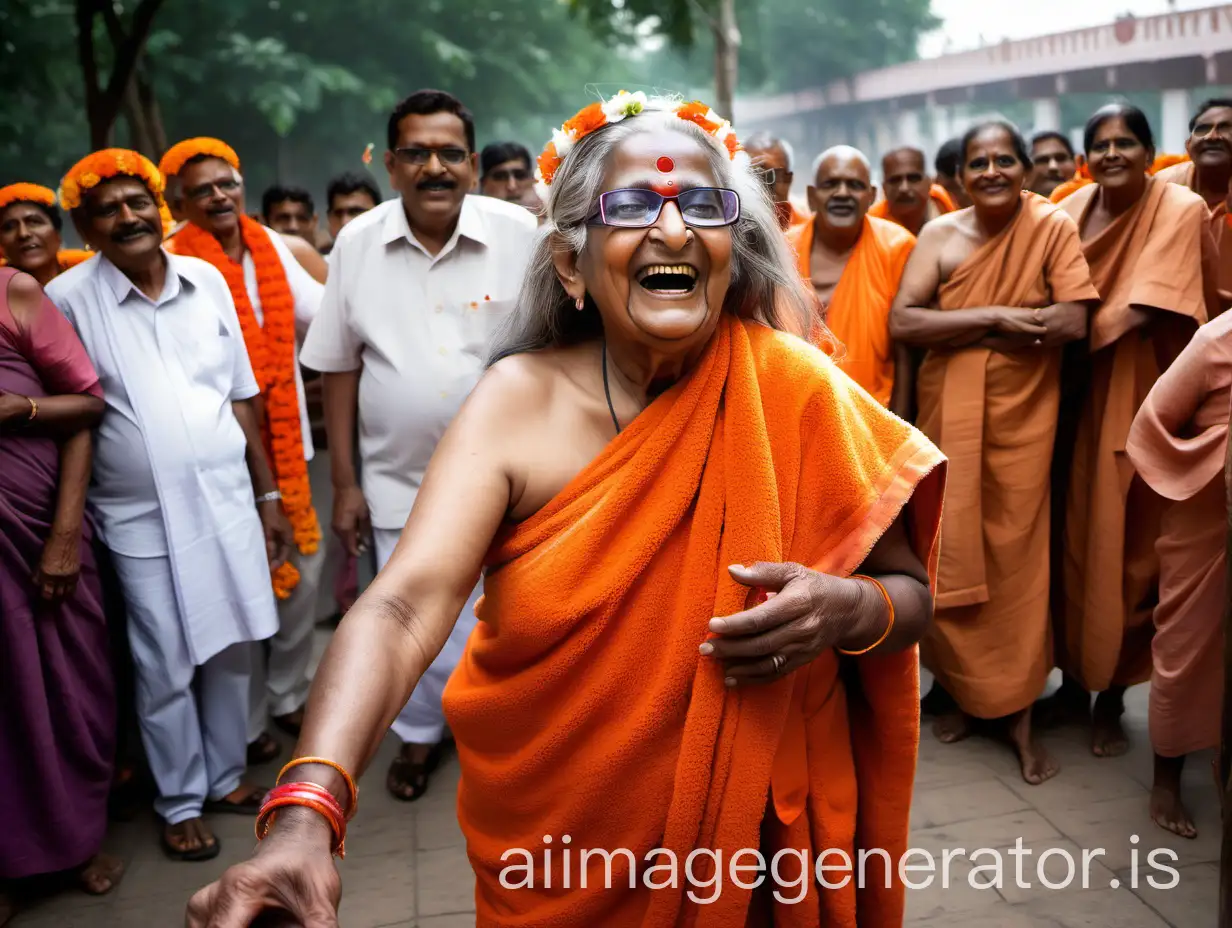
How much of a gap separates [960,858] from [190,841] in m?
2.62

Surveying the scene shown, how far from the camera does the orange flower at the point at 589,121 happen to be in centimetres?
195

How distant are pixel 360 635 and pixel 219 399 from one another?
104 inches

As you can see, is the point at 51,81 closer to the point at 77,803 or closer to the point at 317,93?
the point at 317,93

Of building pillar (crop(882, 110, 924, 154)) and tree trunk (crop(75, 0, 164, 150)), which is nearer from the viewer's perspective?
tree trunk (crop(75, 0, 164, 150))

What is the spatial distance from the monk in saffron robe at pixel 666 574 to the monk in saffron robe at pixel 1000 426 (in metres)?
2.45

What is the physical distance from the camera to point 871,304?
15.4ft

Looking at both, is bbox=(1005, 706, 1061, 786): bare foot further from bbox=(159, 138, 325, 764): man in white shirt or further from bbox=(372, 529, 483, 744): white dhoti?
bbox=(159, 138, 325, 764): man in white shirt

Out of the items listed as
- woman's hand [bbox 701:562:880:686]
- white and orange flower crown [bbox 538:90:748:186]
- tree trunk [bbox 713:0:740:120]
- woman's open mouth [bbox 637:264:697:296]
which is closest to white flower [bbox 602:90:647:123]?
white and orange flower crown [bbox 538:90:748:186]

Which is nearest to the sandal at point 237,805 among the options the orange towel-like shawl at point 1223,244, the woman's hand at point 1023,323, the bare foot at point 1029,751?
the bare foot at point 1029,751

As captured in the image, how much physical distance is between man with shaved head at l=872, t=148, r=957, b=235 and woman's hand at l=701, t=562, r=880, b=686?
4.85 m

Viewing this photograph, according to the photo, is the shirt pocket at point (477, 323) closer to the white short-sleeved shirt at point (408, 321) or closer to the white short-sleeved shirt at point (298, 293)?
the white short-sleeved shirt at point (408, 321)

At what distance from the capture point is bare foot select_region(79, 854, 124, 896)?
11.8ft

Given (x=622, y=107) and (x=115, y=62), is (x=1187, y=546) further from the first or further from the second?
(x=115, y=62)

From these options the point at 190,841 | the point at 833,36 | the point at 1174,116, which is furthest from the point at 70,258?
the point at 833,36
